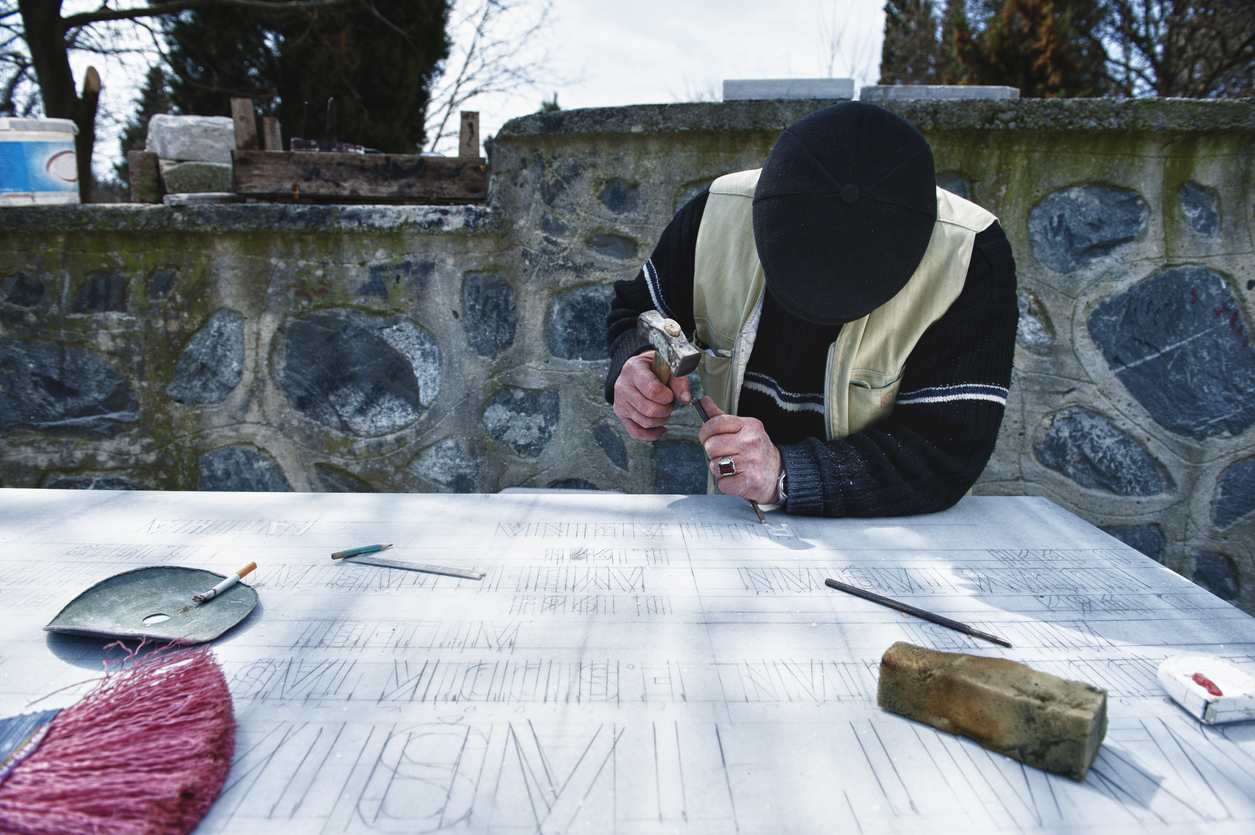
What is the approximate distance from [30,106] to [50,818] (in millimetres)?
9707

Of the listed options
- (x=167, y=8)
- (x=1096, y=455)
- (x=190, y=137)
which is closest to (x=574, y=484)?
(x=1096, y=455)

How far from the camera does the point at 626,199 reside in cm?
202

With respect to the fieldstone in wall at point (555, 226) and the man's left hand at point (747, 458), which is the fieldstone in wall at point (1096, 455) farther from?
the fieldstone in wall at point (555, 226)

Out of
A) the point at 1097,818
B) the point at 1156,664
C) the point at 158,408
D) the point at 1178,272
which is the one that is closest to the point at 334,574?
the point at 1097,818

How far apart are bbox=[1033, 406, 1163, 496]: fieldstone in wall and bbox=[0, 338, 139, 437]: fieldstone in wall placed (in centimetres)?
283

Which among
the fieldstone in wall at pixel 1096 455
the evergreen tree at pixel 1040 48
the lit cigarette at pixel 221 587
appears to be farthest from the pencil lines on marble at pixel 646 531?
the evergreen tree at pixel 1040 48

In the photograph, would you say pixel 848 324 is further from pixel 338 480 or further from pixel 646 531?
pixel 338 480

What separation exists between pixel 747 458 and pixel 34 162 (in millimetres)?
2374

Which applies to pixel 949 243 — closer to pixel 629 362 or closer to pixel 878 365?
pixel 878 365

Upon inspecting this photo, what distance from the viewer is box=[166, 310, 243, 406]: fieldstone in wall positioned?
2113 millimetres

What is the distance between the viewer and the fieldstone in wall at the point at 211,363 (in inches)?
83.2

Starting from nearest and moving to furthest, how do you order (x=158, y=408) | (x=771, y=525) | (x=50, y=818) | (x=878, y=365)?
(x=50, y=818)
(x=771, y=525)
(x=878, y=365)
(x=158, y=408)

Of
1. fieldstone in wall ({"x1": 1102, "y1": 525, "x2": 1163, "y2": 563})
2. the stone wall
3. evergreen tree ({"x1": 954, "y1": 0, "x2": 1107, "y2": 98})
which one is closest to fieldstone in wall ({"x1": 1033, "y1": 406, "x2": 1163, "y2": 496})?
the stone wall

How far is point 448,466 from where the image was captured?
2172 mm
